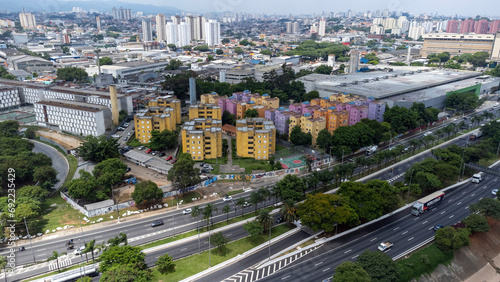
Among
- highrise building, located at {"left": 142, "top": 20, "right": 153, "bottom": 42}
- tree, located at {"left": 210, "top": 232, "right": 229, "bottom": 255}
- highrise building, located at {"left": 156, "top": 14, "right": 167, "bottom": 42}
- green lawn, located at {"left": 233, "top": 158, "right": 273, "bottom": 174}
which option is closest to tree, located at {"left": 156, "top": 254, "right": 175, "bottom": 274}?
tree, located at {"left": 210, "top": 232, "right": 229, "bottom": 255}

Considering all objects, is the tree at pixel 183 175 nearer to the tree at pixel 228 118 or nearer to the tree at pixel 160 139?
the tree at pixel 160 139

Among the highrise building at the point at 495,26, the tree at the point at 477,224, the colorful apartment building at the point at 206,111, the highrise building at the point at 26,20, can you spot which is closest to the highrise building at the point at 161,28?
the highrise building at the point at 26,20

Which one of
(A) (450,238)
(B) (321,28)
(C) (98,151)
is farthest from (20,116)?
(B) (321,28)

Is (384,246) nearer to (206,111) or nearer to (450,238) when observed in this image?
(450,238)

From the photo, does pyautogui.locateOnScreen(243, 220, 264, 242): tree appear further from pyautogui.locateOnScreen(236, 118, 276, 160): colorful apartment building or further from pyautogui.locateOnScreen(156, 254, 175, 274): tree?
pyautogui.locateOnScreen(236, 118, 276, 160): colorful apartment building

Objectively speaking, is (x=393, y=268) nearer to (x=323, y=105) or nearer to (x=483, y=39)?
(x=323, y=105)

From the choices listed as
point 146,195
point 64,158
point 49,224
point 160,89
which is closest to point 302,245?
point 146,195
